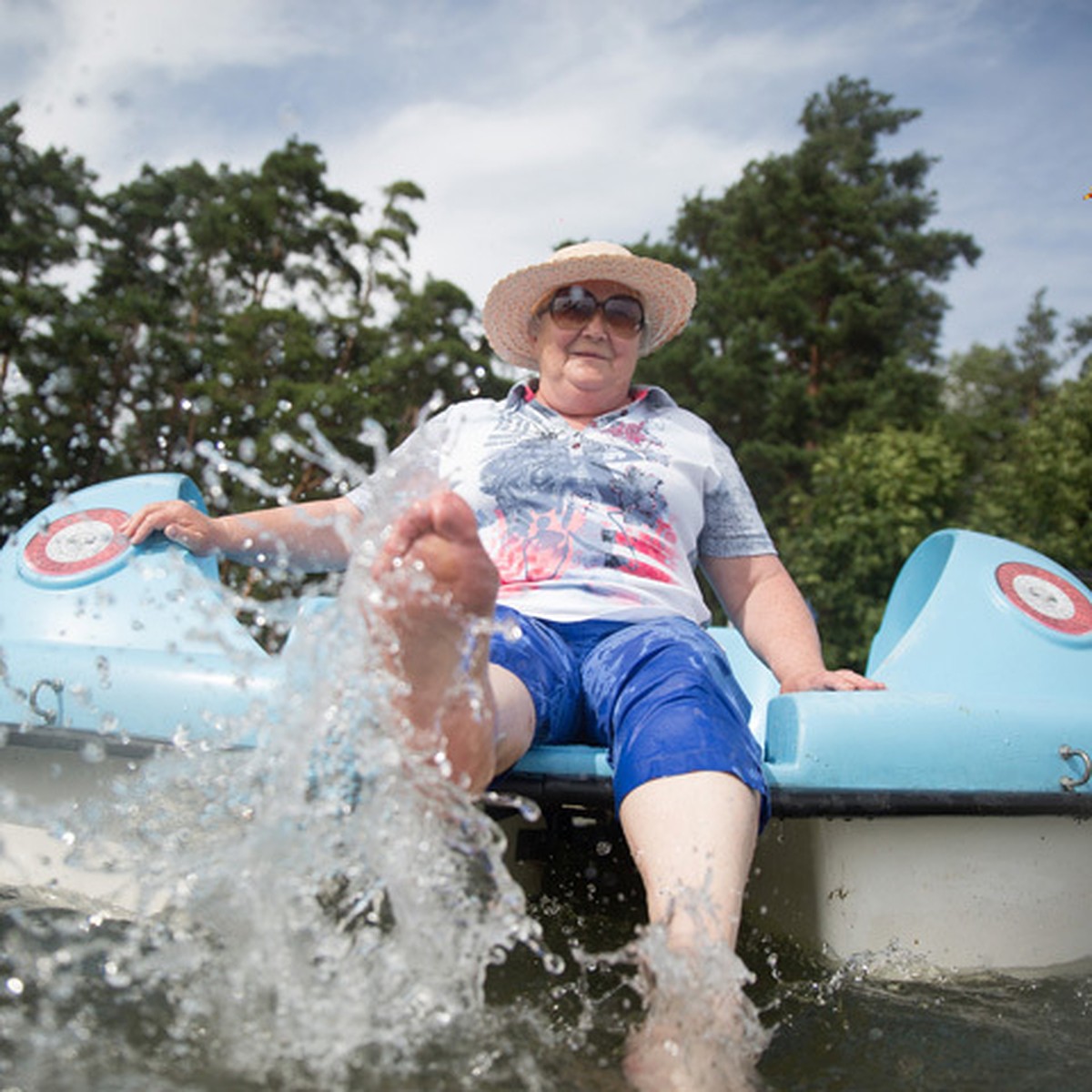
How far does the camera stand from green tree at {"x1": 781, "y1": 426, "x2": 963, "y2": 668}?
9359 mm

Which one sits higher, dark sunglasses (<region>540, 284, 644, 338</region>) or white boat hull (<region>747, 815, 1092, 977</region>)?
dark sunglasses (<region>540, 284, 644, 338</region>)

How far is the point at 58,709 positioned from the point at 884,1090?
3.96ft

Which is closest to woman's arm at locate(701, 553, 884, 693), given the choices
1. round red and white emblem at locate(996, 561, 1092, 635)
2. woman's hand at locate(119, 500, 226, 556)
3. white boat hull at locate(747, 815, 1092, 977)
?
white boat hull at locate(747, 815, 1092, 977)

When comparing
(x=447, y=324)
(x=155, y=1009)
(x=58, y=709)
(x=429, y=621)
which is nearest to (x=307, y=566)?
(x=58, y=709)

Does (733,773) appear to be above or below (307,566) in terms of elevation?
below

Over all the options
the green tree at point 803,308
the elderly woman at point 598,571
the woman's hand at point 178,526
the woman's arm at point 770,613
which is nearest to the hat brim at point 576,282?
the elderly woman at point 598,571

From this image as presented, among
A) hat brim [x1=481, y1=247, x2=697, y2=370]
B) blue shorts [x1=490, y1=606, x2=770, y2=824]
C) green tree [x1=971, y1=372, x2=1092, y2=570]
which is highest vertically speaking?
green tree [x1=971, y1=372, x2=1092, y2=570]

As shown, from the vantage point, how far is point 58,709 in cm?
166

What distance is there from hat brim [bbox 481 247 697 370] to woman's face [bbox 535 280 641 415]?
51 mm

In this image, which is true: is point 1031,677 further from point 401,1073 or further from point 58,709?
point 58,709

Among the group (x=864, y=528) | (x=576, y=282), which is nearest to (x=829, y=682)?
(x=576, y=282)

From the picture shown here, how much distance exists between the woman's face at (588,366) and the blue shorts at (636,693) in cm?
51

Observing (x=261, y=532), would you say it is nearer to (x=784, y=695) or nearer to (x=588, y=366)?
(x=588, y=366)

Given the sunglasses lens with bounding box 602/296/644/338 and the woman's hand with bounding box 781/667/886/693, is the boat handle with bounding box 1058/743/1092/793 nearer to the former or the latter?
the woman's hand with bounding box 781/667/886/693
